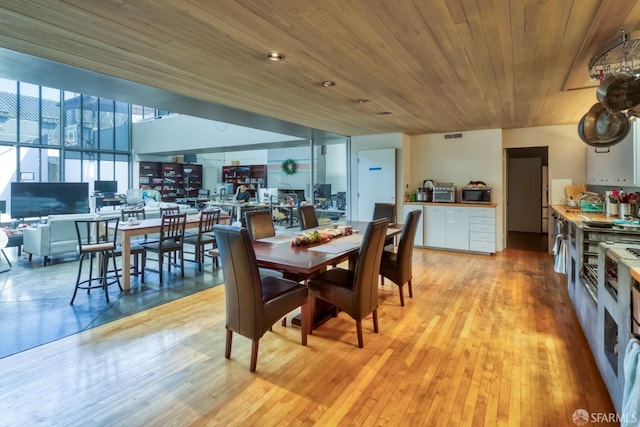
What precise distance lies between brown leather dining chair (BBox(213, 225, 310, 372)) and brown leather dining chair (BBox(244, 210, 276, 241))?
105 cm

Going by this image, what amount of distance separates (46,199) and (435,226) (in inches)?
291

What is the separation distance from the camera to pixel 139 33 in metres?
2.15

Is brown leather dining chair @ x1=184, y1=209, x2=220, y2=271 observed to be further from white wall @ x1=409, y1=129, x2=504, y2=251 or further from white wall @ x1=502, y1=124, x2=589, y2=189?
white wall @ x1=502, y1=124, x2=589, y2=189

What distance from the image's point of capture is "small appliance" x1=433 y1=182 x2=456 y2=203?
20.3 ft

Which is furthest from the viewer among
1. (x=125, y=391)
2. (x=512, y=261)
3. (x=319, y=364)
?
(x=512, y=261)

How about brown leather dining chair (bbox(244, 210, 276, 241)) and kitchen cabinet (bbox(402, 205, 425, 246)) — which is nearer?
brown leather dining chair (bbox(244, 210, 276, 241))

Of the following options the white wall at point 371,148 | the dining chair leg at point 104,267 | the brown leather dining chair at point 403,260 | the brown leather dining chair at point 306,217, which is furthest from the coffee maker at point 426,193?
the dining chair leg at point 104,267

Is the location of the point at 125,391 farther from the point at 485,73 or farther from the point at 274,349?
the point at 485,73

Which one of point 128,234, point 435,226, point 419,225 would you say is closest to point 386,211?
point 419,225

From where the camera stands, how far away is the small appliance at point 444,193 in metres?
6.20

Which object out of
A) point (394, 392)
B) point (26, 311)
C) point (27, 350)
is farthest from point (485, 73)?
point (26, 311)

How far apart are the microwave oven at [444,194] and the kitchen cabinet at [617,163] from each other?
2009 mm

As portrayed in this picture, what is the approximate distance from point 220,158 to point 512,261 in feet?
41.1

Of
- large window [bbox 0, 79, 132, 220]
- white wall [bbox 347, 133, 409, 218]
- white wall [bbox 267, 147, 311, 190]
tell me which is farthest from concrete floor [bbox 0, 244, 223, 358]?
white wall [bbox 267, 147, 311, 190]
